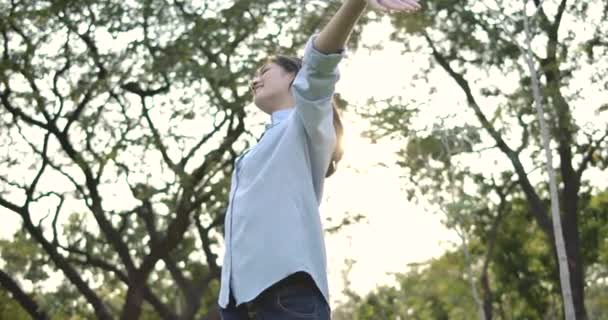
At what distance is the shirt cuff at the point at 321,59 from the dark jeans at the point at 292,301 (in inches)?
21.0

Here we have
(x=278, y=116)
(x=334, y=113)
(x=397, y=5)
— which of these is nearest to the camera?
(x=397, y=5)

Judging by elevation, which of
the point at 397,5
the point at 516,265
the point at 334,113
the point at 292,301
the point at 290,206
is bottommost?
the point at 292,301

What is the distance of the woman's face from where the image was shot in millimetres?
2484

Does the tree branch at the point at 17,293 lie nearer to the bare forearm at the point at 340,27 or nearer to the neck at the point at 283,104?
the neck at the point at 283,104

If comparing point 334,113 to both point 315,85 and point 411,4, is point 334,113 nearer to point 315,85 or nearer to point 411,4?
point 315,85

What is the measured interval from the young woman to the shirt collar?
0.15 feet

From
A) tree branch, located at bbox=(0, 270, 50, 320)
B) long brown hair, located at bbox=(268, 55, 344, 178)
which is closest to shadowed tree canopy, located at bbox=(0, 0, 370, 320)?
tree branch, located at bbox=(0, 270, 50, 320)

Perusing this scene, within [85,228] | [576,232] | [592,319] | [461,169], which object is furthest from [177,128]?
[592,319]

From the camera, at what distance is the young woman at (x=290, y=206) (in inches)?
81.6

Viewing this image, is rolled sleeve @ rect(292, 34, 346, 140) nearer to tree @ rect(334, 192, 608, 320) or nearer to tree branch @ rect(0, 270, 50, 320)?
tree branch @ rect(0, 270, 50, 320)

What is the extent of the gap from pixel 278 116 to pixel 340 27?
1.48 feet

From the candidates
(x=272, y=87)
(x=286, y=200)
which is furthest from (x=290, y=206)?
(x=272, y=87)

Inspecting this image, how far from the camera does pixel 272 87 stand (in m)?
2.49

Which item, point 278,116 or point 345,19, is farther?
point 278,116
